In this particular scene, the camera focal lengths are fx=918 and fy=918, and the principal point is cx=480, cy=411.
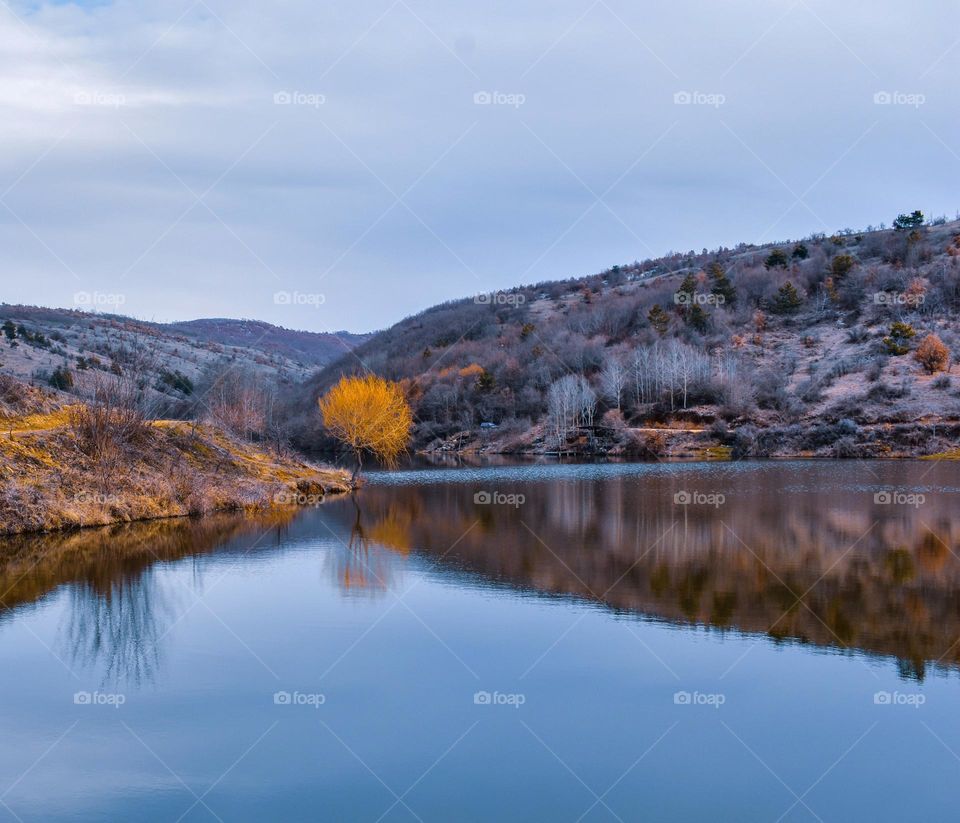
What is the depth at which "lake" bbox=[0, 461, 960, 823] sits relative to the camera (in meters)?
10.3

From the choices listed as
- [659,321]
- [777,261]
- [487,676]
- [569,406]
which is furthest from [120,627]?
[777,261]

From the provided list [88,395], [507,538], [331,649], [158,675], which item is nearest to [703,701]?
[331,649]

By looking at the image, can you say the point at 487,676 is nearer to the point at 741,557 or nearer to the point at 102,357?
the point at 741,557

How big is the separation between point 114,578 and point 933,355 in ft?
204

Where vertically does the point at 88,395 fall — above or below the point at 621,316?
below

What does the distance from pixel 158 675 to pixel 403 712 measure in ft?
14.7

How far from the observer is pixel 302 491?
40.6 metres

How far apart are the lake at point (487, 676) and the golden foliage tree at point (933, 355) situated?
147 feet

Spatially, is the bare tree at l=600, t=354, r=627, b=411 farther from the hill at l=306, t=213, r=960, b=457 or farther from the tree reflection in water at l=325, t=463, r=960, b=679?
the tree reflection in water at l=325, t=463, r=960, b=679

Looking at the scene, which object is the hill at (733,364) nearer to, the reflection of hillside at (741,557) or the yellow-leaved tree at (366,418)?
the yellow-leaved tree at (366,418)

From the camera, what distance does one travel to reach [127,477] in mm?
32094

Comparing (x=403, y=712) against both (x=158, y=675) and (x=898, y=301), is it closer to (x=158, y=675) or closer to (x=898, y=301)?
(x=158, y=675)

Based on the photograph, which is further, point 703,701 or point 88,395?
point 88,395

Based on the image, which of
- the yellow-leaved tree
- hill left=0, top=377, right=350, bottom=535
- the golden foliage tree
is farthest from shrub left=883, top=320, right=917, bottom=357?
hill left=0, top=377, right=350, bottom=535
